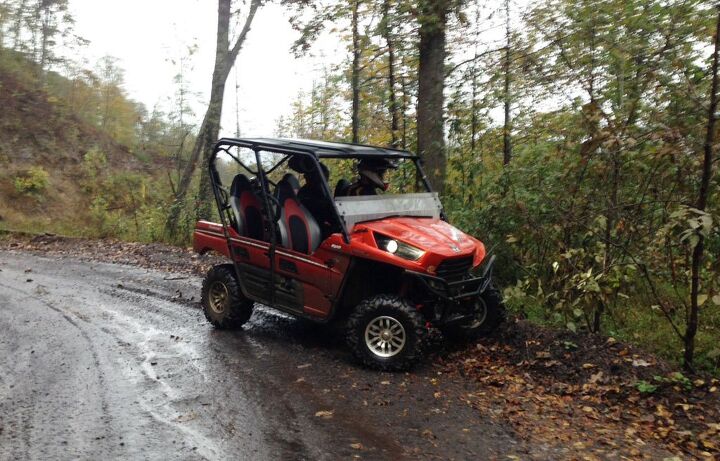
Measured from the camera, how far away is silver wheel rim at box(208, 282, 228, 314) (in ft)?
22.1

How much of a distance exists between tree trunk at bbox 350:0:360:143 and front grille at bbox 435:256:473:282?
17.9 ft

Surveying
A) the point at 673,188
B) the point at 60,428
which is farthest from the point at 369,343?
the point at 673,188

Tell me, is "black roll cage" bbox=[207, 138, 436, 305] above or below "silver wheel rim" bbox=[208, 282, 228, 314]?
above

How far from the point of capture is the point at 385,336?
5.30 metres

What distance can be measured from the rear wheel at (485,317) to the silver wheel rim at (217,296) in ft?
8.71

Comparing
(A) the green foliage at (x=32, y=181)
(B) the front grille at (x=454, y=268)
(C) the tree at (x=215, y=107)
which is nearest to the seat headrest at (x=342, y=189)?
(B) the front grille at (x=454, y=268)

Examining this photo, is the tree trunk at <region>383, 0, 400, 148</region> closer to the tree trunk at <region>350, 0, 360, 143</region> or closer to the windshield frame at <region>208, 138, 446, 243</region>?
the tree trunk at <region>350, 0, 360, 143</region>

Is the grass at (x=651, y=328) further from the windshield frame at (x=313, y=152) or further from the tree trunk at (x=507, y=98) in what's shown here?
the tree trunk at (x=507, y=98)

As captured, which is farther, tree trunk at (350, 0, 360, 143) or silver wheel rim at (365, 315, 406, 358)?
tree trunk at (350, 0, 360, 143)

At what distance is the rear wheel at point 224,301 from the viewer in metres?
6.56

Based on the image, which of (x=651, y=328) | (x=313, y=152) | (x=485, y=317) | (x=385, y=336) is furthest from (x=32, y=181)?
(x=651, y=328)

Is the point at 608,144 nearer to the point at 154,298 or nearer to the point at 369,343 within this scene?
the point at 369,343

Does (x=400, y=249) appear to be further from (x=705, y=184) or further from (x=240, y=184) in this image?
(x=705, y=184)

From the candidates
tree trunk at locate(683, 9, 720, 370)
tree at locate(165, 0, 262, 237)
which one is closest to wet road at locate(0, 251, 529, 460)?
tree trunk at locate(683, 9, 720, 370)
